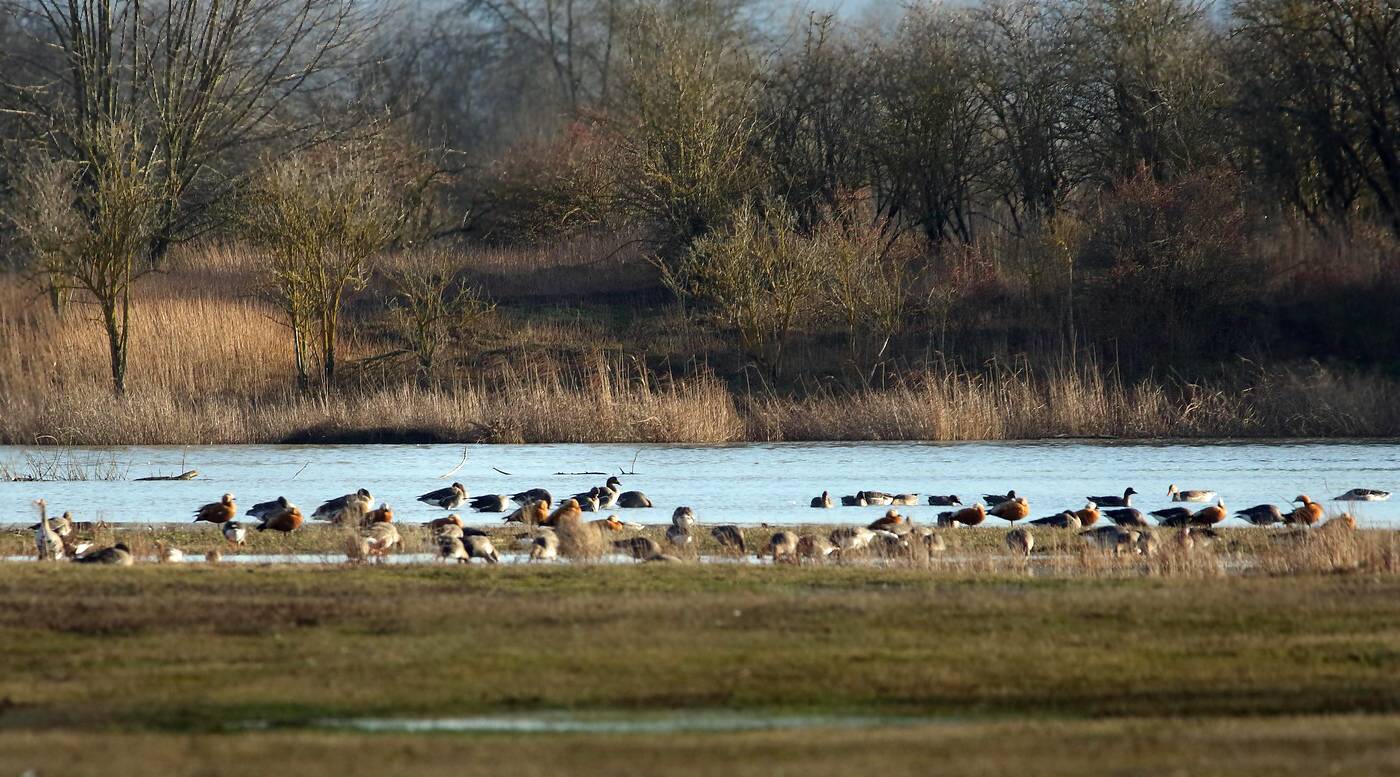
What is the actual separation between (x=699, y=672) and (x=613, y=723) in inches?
35.8

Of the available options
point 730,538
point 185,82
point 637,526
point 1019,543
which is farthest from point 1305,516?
point 185,82

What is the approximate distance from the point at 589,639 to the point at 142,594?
9.23 feet

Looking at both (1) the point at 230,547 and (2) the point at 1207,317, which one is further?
(2) the point at 1207,317

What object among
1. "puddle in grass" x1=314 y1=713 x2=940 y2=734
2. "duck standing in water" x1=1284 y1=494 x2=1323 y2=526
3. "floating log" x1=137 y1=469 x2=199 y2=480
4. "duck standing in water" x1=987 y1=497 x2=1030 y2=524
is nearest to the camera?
"puddle in grass" x1=314 y1=713 x2=940 y2=734

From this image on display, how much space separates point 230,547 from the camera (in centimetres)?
1283

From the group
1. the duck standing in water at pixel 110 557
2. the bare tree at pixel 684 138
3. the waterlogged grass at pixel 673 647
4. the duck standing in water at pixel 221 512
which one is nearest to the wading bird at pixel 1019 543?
the waterlogged grass at pixel 673 647

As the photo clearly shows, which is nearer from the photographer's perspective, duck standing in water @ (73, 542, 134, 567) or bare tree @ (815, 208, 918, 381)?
duck standing in water @ (73, 542, 134, 567)

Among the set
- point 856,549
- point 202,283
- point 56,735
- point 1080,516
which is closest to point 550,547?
point 856,549

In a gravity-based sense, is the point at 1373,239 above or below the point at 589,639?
above

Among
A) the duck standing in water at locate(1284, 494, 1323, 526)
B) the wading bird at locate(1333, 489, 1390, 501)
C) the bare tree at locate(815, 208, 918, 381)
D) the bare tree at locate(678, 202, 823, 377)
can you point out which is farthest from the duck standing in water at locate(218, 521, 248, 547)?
the bare tree at locate(678, 202, 823, 377)

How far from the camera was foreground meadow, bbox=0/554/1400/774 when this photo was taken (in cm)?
567

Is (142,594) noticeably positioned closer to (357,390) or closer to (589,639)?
(589,639)

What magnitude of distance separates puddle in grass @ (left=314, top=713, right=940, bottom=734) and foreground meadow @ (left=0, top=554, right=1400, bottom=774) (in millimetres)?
32

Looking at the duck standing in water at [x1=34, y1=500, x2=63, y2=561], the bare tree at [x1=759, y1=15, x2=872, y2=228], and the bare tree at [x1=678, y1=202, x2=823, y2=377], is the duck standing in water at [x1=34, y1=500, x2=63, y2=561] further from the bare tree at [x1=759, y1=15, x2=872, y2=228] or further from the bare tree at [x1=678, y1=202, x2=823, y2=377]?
the bare tree at [x1=759, y1=15, x2=872, y2=228]
